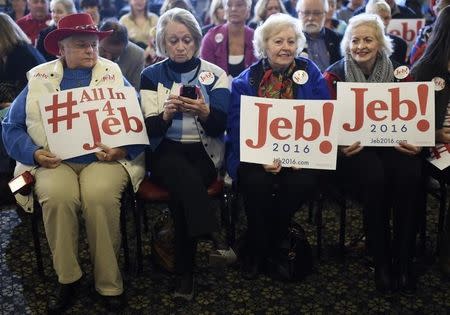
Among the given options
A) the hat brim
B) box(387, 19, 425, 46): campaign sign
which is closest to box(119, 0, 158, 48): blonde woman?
box(387, 19, 425, 46): campaign sign

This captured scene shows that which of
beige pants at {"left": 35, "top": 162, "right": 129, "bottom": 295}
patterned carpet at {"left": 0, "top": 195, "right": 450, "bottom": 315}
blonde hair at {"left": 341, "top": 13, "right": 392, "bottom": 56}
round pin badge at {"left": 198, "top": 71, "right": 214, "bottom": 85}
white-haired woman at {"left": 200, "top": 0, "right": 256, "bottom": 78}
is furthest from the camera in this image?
white-haired woman at {"left": 200, "top": 0, "right": 256, "bottom": 78}

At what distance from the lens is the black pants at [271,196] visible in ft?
8.64

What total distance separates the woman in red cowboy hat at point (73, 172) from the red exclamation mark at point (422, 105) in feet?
4.88

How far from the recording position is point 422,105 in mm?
2654

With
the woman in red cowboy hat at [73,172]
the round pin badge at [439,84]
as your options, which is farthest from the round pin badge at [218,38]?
the round pin badge at [439,84]

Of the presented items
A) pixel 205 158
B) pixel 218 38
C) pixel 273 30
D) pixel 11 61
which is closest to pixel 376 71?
pixel 273 30

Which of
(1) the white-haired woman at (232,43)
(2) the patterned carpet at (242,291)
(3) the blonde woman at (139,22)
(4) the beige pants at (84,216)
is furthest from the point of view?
(3) the blonde woman at (139,22)

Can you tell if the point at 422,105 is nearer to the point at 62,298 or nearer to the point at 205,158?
the point at 205,158

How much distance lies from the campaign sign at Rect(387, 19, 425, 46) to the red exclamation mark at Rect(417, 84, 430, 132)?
2032 mm

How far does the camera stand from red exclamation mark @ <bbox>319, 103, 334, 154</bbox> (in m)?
2.58

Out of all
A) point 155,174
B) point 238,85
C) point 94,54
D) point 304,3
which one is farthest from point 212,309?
point 304,3

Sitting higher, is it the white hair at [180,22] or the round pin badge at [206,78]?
the white hair at [180,22]

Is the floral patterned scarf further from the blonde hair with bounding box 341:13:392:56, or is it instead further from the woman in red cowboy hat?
the woman in red cowboy hat

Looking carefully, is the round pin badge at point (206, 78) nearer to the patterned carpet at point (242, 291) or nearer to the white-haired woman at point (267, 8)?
the patterned carpet at point (242, 291)
